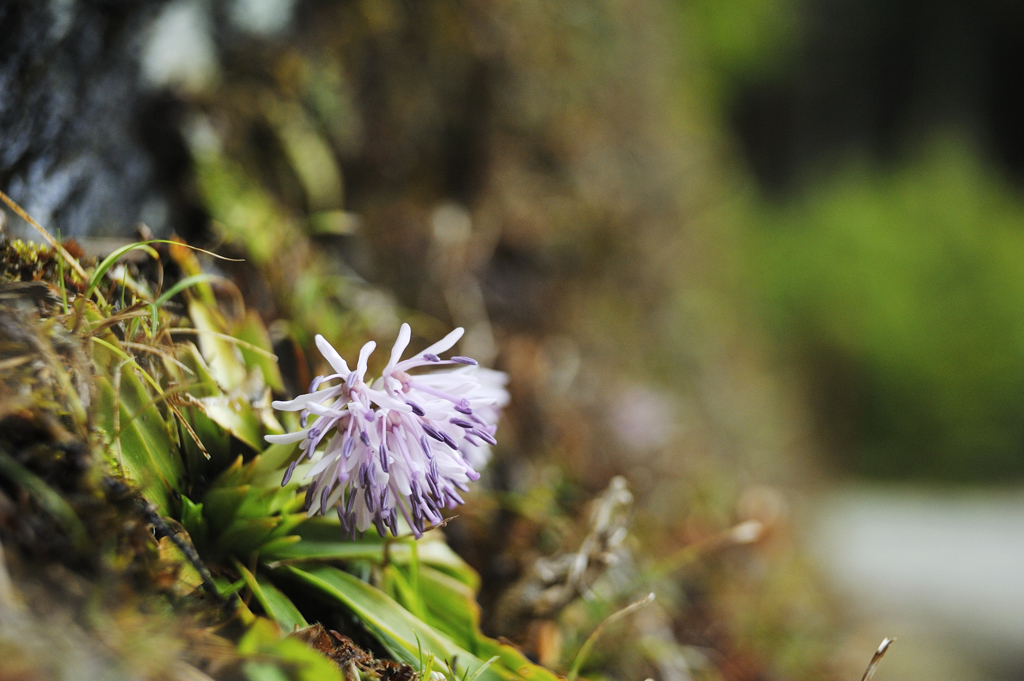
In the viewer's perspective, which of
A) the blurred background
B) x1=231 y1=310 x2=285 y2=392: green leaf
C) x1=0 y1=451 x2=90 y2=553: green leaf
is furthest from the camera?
the blurred background

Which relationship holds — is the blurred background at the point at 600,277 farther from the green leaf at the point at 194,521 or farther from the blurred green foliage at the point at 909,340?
the green leaf at the point at 194,521

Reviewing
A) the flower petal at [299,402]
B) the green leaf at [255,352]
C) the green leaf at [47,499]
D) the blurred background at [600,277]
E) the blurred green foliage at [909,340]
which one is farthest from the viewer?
the blurred green foliage at [909,340]

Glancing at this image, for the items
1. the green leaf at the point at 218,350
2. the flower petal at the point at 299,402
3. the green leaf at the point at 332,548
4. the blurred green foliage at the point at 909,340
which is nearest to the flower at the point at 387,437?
the flower petal at the point at 299,402

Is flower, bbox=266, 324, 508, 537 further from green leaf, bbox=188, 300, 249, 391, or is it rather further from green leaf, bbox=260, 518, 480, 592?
green leaf, bbox=188, 300, 249, 391

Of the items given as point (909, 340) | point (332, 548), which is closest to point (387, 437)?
point (332, 548)

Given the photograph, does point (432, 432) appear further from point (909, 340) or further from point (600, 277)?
point (909, 340)

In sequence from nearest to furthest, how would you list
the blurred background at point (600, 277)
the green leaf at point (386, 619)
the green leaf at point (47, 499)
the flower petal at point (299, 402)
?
the green leaf at point (47, 499)
the flower petal at point (299, 402)
the green leaf at point (386, 619)
the blurred background at point (600, 277)

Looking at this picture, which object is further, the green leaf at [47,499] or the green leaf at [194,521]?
the green leaf at [194,521]

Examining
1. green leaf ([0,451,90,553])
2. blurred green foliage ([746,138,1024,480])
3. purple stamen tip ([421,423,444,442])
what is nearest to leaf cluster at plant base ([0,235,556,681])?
green leaf ([0,451,90,553])
